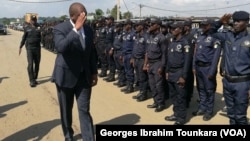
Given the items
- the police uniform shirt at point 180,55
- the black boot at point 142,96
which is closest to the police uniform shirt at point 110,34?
the black boot at point 142,96

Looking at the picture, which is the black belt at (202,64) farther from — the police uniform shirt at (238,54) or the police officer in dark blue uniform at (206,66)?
the police uniform shirt at (238,54)

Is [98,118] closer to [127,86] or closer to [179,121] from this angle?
[179,121]

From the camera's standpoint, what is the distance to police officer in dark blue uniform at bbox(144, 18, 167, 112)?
6817 millimetres

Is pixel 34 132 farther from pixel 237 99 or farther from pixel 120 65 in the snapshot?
pixel 120 65

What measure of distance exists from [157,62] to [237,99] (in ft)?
7.72

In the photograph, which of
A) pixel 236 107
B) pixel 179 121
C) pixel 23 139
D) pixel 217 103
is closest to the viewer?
pixel 236 107

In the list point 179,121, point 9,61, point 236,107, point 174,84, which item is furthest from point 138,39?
point 9,61

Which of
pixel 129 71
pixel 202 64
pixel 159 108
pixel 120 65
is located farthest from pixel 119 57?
pixel 202 64

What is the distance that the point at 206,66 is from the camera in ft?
21.3

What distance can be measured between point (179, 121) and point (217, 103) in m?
2.08

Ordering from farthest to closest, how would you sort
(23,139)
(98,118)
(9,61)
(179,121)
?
1. (9,61)
2. (98,118)
3. (179,121)
4. (23,139)

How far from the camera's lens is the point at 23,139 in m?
5.34

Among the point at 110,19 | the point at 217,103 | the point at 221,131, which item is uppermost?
the point at 110,19

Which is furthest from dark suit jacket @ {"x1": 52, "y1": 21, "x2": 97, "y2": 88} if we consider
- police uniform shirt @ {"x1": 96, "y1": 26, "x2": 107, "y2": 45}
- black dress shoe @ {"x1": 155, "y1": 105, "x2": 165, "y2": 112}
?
police uniform shirt @ {"x1": 96, "y1": 26, "x2": 107, "y2": 45}
